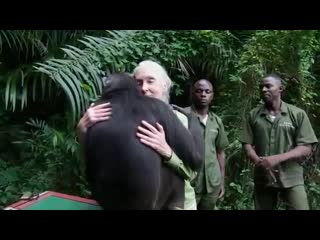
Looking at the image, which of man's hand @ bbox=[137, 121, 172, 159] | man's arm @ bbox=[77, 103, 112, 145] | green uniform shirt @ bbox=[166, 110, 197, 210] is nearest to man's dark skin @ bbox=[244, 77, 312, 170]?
green uniform shirt @ bbox=[166, 110, 197, 210]

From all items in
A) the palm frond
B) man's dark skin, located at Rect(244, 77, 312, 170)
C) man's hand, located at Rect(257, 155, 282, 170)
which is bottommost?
man's hand, located at Rect(257, 155, 282, 170)

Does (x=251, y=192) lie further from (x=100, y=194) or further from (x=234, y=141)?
(x=100, y=194)

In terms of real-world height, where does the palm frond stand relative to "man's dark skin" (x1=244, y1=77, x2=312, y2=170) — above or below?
above

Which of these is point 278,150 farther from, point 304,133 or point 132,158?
point 132,158

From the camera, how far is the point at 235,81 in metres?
5.14

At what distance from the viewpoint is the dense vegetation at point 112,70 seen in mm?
4477

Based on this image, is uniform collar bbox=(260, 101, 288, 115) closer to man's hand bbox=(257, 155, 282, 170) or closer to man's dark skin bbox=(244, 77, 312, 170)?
man's dark skin bbox=(244, 77, 312, 170)

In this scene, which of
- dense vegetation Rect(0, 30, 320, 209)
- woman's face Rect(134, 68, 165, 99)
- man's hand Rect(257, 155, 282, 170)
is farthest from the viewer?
dense vegetation Rect(0, 30, 320, 209)

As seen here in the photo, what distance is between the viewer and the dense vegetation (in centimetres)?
448

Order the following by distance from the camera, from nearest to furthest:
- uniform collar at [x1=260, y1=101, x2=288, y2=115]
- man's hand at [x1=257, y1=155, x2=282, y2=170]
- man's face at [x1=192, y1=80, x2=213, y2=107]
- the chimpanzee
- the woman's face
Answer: the chimpanzee, the woman's face, man's hand at [x1=257, y1=155, x2=282, y2=170], uniform collar at [x1=260, y1=101, x2=288, y2=115], man's face at [x1=192, y1=80, x2=213, y2=107]

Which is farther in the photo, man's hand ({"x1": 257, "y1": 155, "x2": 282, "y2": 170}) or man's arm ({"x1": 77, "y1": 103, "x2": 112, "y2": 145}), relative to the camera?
man's hand ({"x1": 257, "y1": 155, "x2": 282, "y2": 170})

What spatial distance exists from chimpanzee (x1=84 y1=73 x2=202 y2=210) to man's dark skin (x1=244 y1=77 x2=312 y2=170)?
4.03 feet

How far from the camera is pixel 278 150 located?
3.44 meters

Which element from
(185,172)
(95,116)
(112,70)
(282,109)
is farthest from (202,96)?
(95,116)
